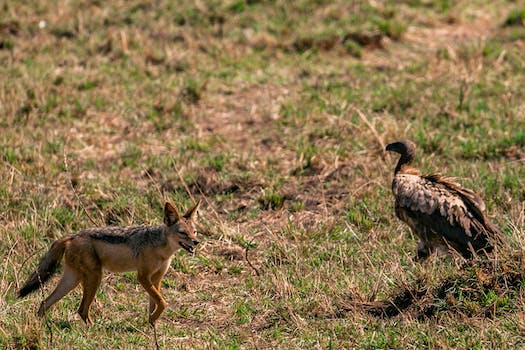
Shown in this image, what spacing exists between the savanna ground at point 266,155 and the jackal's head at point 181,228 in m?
0.82

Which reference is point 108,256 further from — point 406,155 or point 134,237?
point 406,155

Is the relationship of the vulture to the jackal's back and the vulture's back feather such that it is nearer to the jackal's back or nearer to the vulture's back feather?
the vulture's back feather

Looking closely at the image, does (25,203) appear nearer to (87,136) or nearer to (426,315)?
(87,136)

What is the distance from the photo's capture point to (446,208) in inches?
376

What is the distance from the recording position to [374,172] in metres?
12.1

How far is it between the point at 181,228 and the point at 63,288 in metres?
1.21

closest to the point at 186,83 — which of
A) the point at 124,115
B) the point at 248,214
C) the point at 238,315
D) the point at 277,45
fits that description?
the point at 124,115

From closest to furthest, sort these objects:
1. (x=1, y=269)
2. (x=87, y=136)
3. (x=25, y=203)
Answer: (x=1, y=269) < (x=25, y=203) < (x=87, y=136)

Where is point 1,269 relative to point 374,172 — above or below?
above

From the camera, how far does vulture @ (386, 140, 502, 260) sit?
9.30 meters

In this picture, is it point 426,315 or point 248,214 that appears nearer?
point 426,315

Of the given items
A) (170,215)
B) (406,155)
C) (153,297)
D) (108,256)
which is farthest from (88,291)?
(406,155)

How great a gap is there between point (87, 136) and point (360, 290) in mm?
5925

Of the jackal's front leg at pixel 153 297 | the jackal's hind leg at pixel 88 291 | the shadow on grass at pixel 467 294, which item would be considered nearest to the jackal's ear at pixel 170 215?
the jackal's front leg at pixel 153 297
